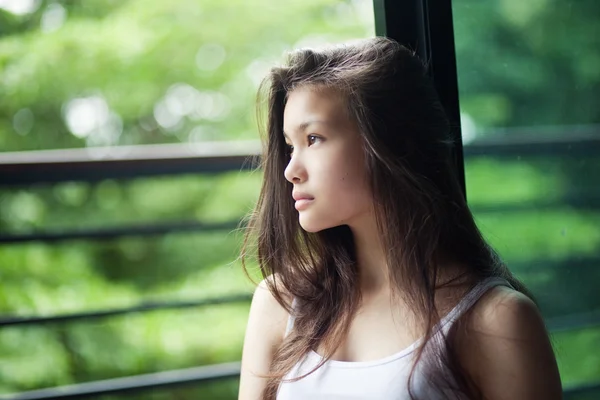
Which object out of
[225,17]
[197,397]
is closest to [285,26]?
[225,17]

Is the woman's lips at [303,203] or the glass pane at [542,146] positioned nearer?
the woman's lips at [303,203]

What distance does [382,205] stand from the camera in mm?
1202

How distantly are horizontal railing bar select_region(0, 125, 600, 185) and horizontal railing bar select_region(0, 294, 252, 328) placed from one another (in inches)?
16.7

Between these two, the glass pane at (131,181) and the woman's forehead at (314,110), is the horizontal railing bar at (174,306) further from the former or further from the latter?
the woman's forehead at (314,110)

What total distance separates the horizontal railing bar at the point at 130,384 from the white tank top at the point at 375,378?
1.13m

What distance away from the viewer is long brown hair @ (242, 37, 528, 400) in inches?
46.2

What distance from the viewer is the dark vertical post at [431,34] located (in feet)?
4.63

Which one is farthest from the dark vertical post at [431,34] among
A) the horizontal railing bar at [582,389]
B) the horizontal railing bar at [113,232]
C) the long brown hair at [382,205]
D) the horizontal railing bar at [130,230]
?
the horizontal railing bar at [113,232]

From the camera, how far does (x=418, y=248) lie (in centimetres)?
120

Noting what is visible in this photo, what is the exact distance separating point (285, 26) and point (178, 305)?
2168 mm

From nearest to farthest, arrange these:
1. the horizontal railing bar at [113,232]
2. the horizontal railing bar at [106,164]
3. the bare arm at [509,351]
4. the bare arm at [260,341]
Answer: the bare arm at [509,351] → the bare arm at [260,341] → the horizontal railing bar at [106,164] → the horizontal railing bar at [113,232]

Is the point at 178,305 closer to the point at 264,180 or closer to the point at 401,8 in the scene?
the point at 264,180

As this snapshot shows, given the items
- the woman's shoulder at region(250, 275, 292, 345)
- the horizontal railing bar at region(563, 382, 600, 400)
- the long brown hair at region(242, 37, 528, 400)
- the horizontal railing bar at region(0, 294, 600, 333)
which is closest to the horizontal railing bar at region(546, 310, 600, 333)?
the horizontal railing bar at region(0, 294, 600, 333)

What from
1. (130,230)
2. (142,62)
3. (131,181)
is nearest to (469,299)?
(130,230)
